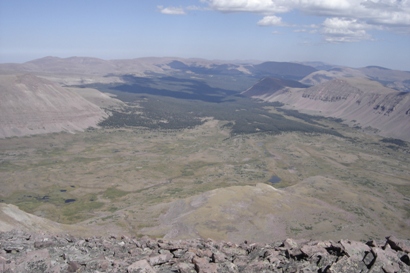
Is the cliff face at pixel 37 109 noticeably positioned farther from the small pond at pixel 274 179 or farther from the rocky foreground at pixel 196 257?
the rocky foreground at pixel 196 257

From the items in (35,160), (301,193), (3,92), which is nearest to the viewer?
(301,193)

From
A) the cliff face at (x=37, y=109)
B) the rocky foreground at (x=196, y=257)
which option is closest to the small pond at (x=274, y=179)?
the rocky foreground at (x=196, y=257)

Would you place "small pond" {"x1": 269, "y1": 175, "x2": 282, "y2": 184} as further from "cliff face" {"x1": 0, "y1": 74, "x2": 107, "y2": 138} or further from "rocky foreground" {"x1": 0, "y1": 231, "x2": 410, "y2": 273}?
"cliff face" {"x1": 0, "y1": 74, "x2": 107, "y2": 138}

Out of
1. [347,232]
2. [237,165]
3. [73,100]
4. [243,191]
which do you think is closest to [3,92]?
[73,100]

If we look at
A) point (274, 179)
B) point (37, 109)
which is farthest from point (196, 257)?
point (37, 109)

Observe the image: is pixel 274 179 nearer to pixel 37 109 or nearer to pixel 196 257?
pixel 196 257

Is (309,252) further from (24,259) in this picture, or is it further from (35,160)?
(35,160)
